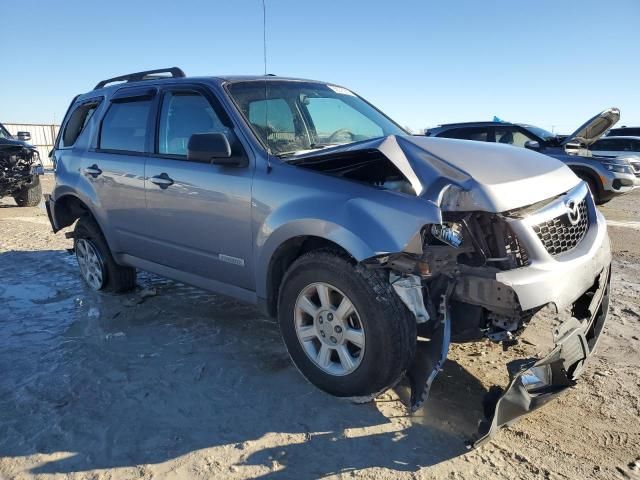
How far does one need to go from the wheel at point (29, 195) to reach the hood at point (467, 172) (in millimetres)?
10282

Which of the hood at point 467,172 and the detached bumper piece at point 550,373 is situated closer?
the detached bumper piece at point 550,373

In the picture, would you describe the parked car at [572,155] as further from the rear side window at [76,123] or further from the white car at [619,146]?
the rear side window at [76,123]

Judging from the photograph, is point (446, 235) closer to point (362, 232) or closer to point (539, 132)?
point (362, 232)

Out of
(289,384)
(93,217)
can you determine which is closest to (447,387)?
(289,384)

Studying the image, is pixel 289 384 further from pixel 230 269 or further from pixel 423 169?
pixel 423 169

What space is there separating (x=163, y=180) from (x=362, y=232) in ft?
6.22

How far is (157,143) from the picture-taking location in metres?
4.08

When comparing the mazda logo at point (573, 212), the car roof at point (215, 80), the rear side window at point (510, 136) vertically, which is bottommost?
the mazda logo at point (573, 212)

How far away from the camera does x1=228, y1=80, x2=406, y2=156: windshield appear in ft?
11.8

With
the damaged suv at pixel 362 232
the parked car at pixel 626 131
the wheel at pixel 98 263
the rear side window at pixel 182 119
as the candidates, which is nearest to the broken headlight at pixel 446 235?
the damaged suv at pixel 362 232

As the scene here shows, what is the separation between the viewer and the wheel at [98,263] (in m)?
4.88

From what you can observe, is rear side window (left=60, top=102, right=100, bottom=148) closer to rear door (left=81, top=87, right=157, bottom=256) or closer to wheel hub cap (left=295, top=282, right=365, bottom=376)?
rear door (left=81, top=87, right=157, bottom=256)

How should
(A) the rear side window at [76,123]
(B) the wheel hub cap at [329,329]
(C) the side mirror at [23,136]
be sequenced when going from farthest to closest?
(C) the side mirror at [23,136]
(A) the rear side window at [76,123]
(B) the wheel hub cap at [329,329]

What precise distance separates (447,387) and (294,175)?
1593 mm
